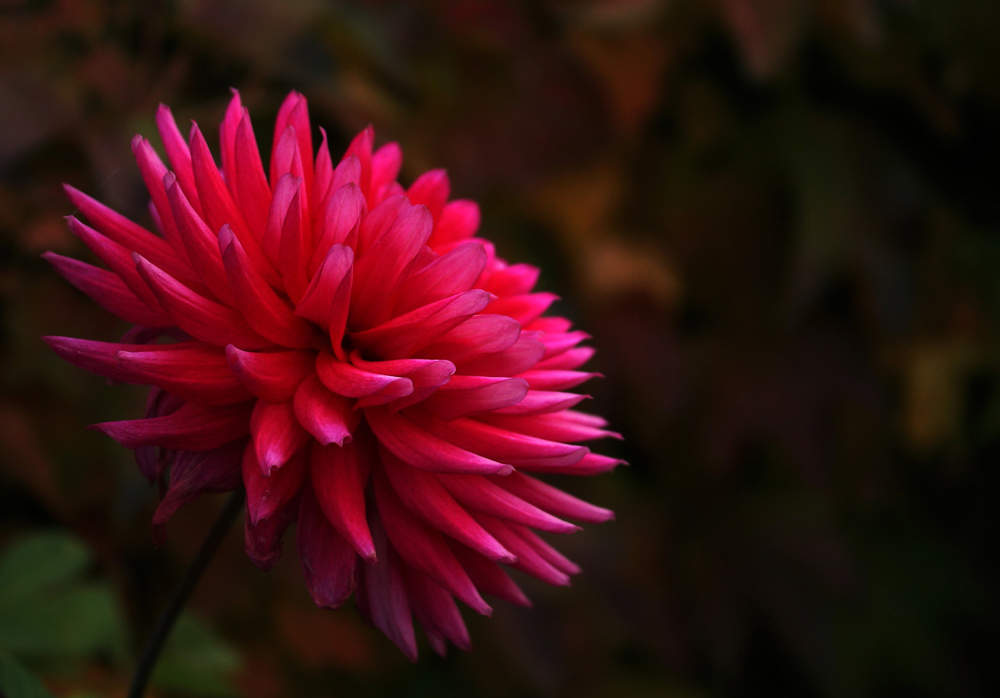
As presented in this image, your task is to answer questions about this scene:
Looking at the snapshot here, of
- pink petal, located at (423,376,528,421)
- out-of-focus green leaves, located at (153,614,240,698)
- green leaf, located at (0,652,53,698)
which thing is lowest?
out-of-focus green leaves, located at (153,614,240,698)

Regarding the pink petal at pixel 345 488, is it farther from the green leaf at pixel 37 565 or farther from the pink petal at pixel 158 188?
the green leaf at pixel 37 565

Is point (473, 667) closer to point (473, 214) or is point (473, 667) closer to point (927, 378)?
point (473, 214)

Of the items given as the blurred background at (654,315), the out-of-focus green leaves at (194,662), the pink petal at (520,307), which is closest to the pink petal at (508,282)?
the pink petal at (520,307)

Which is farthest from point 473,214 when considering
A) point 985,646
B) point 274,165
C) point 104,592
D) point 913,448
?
point 985,646

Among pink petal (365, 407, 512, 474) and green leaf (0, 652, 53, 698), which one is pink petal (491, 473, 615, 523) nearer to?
pink petal (365, 407, 512, 474)

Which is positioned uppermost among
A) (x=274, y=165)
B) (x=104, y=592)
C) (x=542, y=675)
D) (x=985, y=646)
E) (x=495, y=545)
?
(x=985, y=646)

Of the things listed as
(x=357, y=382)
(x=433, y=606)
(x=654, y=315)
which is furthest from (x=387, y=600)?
(x=654, y=315)

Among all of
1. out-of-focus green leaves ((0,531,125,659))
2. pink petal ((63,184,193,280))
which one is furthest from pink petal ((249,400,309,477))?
out-of-focus green leaves ((0,531,125,659))
